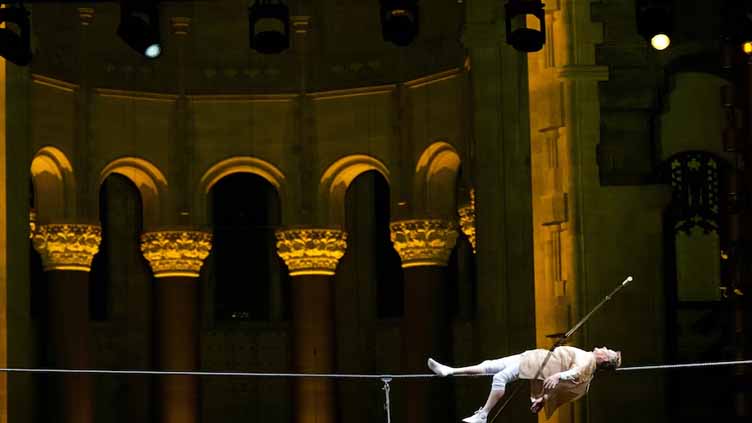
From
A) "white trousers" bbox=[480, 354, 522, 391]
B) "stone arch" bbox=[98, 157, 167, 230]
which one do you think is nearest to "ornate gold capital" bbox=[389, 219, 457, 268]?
"stone arch" bbox=[98, 157, 167, 230]

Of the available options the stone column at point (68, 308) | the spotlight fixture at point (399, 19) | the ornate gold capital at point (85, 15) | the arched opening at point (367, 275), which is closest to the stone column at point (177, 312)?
the stone column at point (68, 308)

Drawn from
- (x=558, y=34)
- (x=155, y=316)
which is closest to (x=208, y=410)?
(x=155, y=316)

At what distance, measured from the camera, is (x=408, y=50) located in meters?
31.4

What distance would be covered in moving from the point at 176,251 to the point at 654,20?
13.4m

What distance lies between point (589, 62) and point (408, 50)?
402 inches

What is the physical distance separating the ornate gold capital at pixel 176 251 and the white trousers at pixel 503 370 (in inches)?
633

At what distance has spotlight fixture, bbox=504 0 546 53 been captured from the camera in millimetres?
19922

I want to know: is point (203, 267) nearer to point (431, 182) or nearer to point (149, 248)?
point (149, 248)

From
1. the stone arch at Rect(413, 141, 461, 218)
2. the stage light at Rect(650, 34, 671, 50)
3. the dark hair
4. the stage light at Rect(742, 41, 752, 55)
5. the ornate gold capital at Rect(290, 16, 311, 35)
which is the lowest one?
the dark hair

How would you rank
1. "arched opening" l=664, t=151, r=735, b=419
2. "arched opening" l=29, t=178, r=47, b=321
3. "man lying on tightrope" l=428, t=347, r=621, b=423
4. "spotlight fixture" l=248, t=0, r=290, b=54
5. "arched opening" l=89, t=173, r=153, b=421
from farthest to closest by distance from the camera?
"arched opening" l=89, t=173, r=153, b=421
"arched opening" l=29, t=178, r=47, b=321
"arched opening" l=664, t=151, r=735, b=419
"spotlight fixture" l=248, t=0, r=290, b=54
"man lying on tightrope" l=428, t=347, r=621, b=423

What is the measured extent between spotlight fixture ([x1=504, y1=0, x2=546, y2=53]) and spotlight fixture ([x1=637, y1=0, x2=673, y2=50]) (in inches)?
36.5

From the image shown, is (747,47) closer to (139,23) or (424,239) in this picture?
(139,23)

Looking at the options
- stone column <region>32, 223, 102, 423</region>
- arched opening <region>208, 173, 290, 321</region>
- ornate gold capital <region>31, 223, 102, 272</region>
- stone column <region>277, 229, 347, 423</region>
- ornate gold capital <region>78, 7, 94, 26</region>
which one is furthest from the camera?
arched opening <region>208, 173, 290, 321</region>

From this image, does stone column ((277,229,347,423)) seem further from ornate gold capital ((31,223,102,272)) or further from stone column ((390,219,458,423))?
ornate gold capital ((31,223,102,272))
